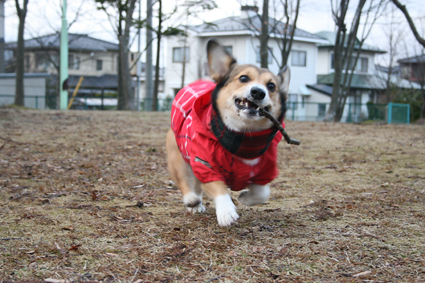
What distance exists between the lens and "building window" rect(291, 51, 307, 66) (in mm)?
32344

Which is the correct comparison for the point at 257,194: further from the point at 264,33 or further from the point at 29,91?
the point at 29,91

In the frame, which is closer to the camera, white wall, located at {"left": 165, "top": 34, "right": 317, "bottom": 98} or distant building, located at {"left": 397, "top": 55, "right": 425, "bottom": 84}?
distant building, located at {"left": 397, "top": 55, "right": 425, "bottom": 84}

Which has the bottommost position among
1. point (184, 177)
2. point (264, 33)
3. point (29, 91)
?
point (184, 177)

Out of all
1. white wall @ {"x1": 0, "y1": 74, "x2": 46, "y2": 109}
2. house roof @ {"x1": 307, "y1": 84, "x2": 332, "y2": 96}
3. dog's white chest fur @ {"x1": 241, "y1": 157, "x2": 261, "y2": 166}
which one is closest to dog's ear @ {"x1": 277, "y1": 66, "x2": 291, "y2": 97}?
dog's white chest fur @ {"x1": 241, "y1": 157, "x2": 261, "y2": 166}

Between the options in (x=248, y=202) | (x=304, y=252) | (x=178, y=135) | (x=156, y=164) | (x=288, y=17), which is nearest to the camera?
(x=304, y=252)

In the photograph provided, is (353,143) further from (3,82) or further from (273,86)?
(3,82)

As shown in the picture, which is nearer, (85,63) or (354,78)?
(354,78)

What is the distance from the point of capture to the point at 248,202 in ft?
9.91

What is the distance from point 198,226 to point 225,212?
0.36 metres

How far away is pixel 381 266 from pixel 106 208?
6.64 feet

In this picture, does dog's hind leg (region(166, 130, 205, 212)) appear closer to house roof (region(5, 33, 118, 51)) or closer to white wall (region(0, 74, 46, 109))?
white wall (region(0, 74, 46, 109))

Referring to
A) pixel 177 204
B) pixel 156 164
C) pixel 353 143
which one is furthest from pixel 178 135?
pixel 353 143

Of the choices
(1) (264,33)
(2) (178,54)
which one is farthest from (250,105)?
(2) (178,54)

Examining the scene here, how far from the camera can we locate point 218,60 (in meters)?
2.89
